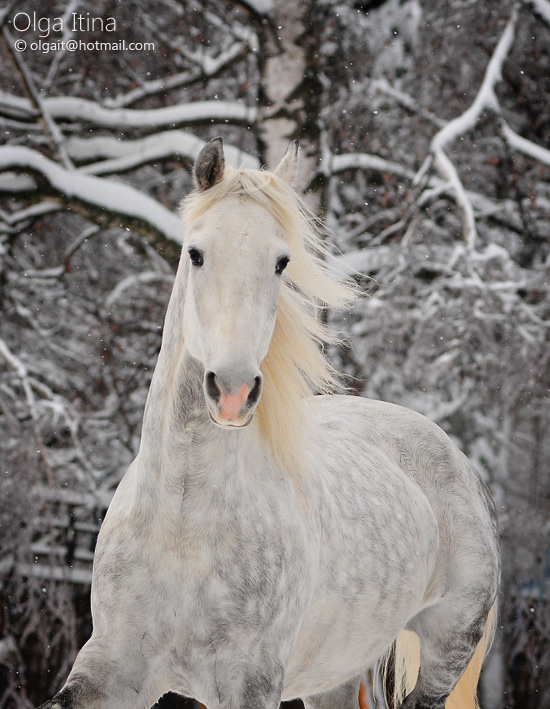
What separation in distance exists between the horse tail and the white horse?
1.07m

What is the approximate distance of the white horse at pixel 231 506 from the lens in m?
1.95

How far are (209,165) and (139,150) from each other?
3.25 metres

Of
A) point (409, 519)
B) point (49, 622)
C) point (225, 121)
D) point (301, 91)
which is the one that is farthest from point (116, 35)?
point (409, 519)

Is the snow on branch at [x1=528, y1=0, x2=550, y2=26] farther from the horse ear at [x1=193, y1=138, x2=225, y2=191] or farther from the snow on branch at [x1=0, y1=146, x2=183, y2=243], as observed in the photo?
the horse ear at [x1=193, y1=138, x2=225, y2=191]

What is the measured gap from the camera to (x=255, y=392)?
1.79 m

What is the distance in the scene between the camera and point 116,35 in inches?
247

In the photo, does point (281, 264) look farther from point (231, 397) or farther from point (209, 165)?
point (231, 397)

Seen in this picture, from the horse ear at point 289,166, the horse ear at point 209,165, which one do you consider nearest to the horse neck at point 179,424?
the horse ear at point 209,165

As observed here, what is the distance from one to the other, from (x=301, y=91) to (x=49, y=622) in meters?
3.93

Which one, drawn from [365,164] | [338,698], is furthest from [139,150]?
[338,698]

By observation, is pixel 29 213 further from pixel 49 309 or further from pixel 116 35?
pixel 116 35

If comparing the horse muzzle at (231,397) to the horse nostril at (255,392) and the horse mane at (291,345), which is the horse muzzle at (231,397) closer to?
the horse nostril at (255,392)

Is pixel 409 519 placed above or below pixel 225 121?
below

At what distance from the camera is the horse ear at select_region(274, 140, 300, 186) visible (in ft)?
7.75
